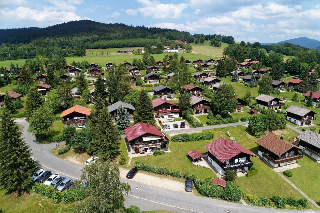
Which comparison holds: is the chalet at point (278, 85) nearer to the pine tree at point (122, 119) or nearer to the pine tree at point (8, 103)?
the pine tree at point (122, 119)

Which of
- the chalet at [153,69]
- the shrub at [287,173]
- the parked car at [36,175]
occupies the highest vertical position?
the chalet at [153,69]

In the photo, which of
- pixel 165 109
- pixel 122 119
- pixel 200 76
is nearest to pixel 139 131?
pixel 122 119

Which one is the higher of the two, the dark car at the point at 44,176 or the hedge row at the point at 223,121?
the hedge row at the point at 223,121

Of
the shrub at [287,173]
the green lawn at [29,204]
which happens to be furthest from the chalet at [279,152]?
the green lawn at [29,204]

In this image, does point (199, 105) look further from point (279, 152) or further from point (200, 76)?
point (200, 76)

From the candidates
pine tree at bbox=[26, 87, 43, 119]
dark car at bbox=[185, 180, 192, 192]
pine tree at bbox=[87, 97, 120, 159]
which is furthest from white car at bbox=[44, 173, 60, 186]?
pine tree at bbox=[26, 87, 43, 119]

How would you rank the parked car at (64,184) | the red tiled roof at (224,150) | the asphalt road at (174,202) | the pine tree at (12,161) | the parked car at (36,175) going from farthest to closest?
the red tiled roof at (224,150)
the parked car at (36,175)
the parked car at (64,184)
the pine tree at (12,161)
the asphalt road at (174,202)
